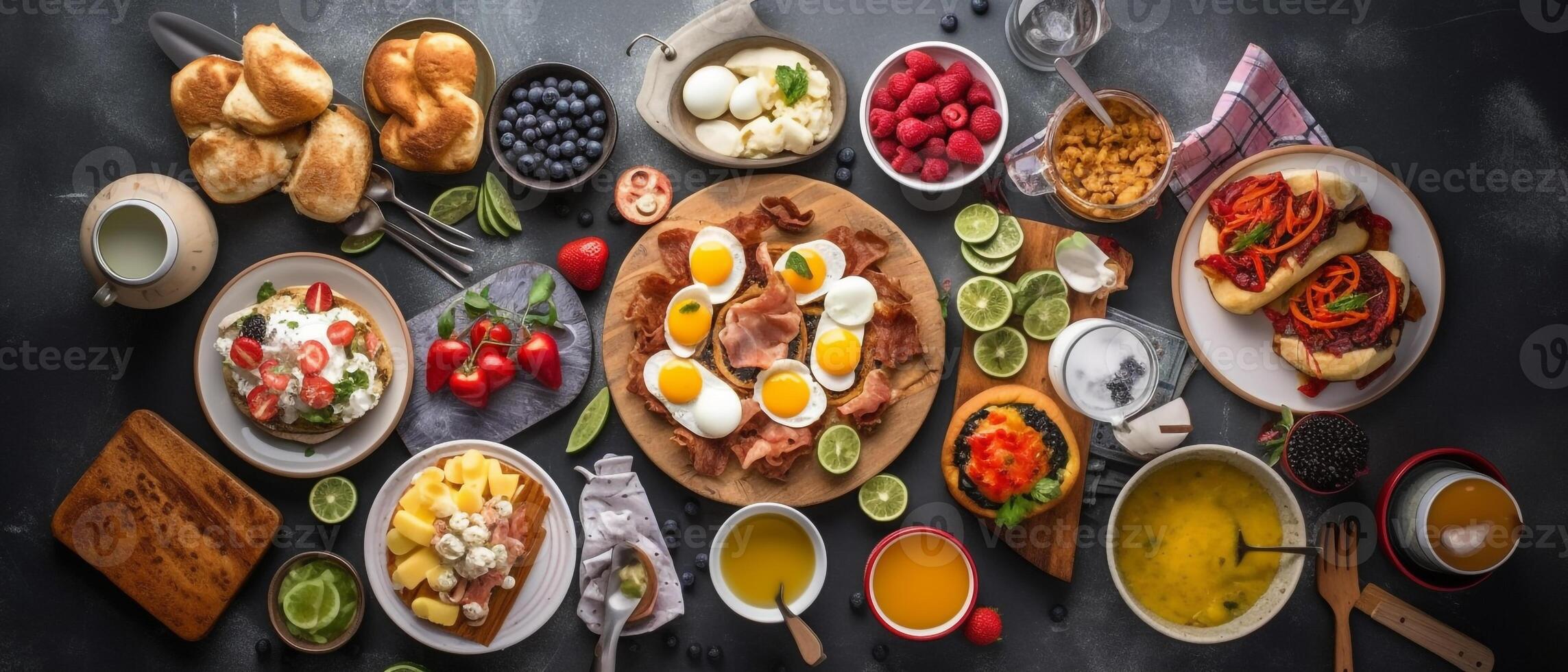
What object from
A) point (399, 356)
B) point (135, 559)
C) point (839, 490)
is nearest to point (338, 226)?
point (399, 356)

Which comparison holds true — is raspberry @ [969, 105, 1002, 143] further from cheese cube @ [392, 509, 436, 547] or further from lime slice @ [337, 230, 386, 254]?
cheese cube @ [392, 509, 436, 547]

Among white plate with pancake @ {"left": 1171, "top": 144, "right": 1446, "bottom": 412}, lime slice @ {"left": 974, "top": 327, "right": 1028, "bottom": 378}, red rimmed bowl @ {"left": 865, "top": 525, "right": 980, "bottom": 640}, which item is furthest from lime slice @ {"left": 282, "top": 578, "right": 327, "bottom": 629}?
white plate with pancake @ {"left": 1171, "top": 144, "right": 1446, "bottom": 412}

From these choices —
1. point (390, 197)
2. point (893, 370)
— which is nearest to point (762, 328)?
point (893, 370)

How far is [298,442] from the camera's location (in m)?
4.10

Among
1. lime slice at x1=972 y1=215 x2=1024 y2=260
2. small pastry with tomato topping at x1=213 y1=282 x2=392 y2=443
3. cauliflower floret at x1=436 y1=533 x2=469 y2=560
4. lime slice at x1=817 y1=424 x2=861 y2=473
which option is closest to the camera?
cauliflower floret at x1=436 y1=533 x2=469 y2=560

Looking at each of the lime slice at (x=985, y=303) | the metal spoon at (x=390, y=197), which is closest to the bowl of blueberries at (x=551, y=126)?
the metal spoon at (x=390, y=197)

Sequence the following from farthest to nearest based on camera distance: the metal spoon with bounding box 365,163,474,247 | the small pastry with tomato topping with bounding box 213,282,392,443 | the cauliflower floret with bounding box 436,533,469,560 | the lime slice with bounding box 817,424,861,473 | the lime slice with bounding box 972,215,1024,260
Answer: the metal spoon with bounding box 365,163,474,247, the lime slice with bounding box 972,215,1024,260, the lime slice with bounding box 817,424,861,473, the small pastry with tomato topping with bounding box 213,282,392,443, the cauliflower floret with bounding box 436,533,469,560

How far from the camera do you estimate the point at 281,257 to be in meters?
4.08

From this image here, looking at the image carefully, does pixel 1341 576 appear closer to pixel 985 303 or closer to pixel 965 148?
pixel 985 303

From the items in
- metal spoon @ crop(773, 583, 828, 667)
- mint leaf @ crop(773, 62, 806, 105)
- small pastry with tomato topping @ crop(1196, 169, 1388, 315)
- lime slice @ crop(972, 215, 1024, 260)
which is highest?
mint leaf @ crop(773, 62, 806, 105)

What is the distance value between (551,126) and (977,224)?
2.06m

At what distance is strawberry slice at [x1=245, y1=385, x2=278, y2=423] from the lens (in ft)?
12.8

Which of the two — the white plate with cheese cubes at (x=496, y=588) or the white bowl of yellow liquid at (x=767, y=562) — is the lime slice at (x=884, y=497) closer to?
the white bowl of yellow liquid at (x=767, y=562)

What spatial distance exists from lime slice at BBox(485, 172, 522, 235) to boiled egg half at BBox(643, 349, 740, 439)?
994 mm
